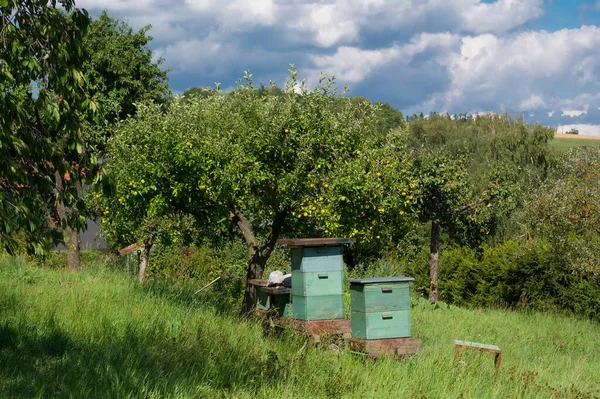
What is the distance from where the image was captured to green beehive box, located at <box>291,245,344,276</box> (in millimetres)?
9688

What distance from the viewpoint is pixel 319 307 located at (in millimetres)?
9602

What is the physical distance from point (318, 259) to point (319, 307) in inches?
27.4

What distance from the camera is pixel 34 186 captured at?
485 cm

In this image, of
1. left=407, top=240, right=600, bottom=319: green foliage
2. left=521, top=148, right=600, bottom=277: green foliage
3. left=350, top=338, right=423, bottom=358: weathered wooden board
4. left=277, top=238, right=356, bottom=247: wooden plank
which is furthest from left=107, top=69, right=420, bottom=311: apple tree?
left=407, top=240, right=600, bottom=319: green foliage

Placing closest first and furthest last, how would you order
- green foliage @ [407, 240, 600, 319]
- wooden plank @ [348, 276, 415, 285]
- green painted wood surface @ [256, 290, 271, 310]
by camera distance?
wooden plank @ [348, 276, 415, 285], green painted wood surface @ [256, 290, 271, 310], green foliage @ [407, 240, 600, 319]

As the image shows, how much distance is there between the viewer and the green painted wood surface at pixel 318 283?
9609mm

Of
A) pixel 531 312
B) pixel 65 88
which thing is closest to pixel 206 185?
pixel 65 88

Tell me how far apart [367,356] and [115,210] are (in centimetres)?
694

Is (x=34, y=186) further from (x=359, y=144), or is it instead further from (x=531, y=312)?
(x=531, y=312)

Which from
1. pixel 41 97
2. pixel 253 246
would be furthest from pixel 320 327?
pixel 41 97

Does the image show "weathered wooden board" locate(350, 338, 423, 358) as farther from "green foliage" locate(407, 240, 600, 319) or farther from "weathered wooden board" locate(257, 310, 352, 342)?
"green foliage" locate(407, 240, 600, 319)

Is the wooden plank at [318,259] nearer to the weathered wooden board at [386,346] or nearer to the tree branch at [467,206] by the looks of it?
the weathered wooden board at [386,346]

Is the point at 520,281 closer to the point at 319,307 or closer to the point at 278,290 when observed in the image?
the point at 278,290

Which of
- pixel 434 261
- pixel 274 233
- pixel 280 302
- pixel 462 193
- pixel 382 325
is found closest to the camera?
pixel 382 325
